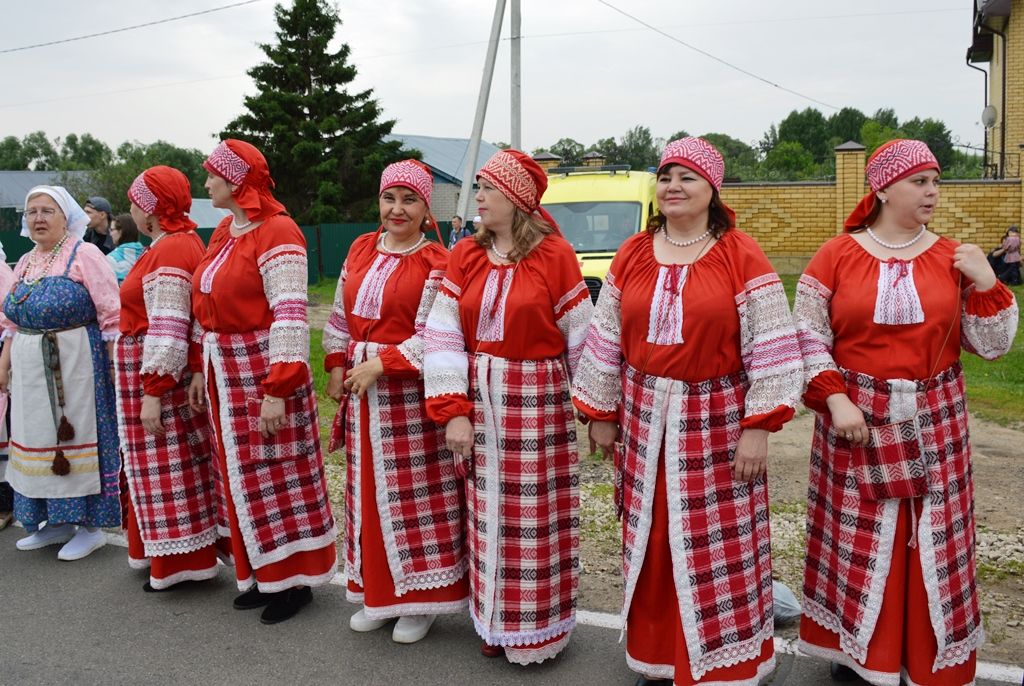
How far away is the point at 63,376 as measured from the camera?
4984 millimetres

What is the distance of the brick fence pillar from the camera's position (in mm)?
19438

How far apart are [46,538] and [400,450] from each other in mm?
2844

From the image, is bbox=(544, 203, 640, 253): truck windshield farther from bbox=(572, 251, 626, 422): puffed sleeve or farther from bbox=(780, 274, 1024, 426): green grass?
bbox=(572, 251, 626, 422): puffed sleeve

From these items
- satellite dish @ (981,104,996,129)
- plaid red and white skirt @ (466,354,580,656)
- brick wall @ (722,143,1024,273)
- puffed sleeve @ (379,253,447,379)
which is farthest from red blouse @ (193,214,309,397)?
satellite dish @ (981,104,996,129)

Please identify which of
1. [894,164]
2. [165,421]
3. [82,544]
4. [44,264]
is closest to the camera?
[894,164]

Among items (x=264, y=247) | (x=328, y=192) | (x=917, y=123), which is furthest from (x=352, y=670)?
(x=917, y=123)

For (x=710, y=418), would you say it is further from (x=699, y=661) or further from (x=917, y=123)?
(x=917, y=123)

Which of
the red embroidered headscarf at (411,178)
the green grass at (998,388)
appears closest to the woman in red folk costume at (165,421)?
the red embroidered headscarf at (411,178)

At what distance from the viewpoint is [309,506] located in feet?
14.0

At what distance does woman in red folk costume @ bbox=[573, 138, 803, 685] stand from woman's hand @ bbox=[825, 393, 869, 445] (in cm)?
20

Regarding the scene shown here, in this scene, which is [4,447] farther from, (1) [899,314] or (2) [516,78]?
(2) [516,78]

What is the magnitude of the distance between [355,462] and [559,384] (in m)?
1.00

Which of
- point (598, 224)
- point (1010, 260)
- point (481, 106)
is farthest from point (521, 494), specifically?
point (1010, 260)

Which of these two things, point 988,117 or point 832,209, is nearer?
point 832,209
